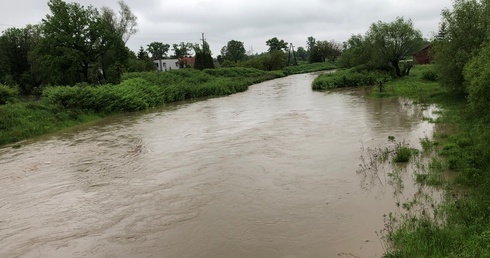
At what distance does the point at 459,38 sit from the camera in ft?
68.4

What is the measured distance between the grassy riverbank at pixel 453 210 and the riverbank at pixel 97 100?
21315mm

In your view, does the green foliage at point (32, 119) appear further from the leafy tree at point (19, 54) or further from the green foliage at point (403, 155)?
the leafy tree at point (19, 54)

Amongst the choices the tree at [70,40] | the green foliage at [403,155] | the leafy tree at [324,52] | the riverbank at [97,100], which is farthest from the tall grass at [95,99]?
the leafy tree at [324,52]

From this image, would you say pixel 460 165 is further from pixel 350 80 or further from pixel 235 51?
pixel 235 51

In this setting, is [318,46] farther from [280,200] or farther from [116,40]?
[280,200]

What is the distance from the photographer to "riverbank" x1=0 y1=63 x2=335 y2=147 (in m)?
22.5

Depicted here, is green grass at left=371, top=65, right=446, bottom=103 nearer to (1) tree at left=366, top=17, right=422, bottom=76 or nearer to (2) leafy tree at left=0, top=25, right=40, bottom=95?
(1) tree at left=366, top=17, right=422, bottom=76

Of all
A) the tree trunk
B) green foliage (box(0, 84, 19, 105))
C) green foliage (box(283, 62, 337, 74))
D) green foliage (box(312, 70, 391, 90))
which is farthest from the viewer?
green foliage (box(283, 62, 337, 74))

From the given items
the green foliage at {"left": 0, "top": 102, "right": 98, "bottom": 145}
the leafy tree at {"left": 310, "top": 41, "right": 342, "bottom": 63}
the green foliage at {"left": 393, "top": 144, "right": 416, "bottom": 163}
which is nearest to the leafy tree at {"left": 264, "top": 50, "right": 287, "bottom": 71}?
the leafy tree at {"left": 310, "top": 41, "right": 342, "bottom": 63}

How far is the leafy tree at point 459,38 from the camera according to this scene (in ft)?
65.3

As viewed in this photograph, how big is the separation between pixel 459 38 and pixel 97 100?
2606cm

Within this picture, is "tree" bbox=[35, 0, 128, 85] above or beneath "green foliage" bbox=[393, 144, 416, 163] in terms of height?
above

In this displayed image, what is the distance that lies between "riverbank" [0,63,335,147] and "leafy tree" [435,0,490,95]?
2392 centimetres

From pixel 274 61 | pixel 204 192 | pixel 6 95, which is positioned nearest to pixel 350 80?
pixel 6 95
